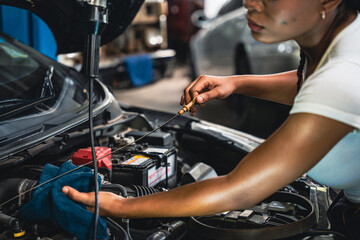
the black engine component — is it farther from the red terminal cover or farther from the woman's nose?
the woman's nose

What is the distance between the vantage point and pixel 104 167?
49.9 inches

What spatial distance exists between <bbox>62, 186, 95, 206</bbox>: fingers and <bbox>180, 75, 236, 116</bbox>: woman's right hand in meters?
0.48

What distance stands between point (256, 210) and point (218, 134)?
588 mm

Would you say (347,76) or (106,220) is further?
(106,220)

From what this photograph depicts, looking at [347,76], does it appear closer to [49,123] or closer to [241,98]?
[49,123]

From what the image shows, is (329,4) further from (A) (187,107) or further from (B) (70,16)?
(B) (70,16)

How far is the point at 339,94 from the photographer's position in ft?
2.73

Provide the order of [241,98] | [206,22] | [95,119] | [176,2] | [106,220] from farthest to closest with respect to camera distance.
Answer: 1. [176,2]
2. [206,22]
3. [241,98]
4. [95,119]
5. [106,220]

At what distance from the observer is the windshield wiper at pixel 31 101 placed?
1.41 metres

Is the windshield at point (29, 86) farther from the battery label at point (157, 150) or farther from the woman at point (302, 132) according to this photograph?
the woman at point (302, 132)

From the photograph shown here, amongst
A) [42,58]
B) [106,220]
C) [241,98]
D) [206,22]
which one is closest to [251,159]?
[106,220]

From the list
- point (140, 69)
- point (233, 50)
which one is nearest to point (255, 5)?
point (233, 50)

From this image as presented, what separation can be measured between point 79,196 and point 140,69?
5741 mm

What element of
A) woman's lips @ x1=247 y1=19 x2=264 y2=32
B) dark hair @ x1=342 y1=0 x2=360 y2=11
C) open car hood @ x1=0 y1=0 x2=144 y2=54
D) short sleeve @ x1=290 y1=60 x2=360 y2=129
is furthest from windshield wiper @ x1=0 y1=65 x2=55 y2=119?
dark hair @ x1=342 y1=0 x2=360 y2=11
